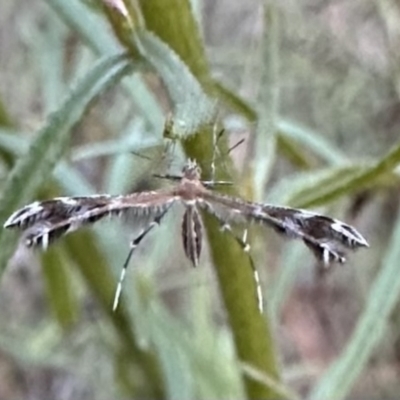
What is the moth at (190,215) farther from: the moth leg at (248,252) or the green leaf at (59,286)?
the green leaf at (59,286)

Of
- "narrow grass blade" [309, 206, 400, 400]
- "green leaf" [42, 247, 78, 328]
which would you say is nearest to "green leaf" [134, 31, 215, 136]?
"narrow grass blade" [309, 206, 400, 400]

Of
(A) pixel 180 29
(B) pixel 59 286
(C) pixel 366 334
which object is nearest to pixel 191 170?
(A) pixel 180 29

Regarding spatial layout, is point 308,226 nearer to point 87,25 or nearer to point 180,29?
point 180,29

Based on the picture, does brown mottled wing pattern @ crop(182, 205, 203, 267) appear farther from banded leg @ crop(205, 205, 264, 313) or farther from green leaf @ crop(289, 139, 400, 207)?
green leaf @ crop(289, 139, 400, 207)

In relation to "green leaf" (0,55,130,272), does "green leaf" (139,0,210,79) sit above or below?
above

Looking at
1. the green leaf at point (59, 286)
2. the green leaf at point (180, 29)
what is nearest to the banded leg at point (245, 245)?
the green leaf at point (180, 29)

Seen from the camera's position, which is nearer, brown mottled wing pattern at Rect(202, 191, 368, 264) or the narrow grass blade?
brown mottled wing pattern at Rect(202, 191, 368, 264)

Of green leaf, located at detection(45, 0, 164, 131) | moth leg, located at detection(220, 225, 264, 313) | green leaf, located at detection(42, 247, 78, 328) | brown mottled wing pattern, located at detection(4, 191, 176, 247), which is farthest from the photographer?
green leaf, located at detection(42, 247, 78, 328)
